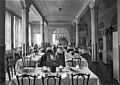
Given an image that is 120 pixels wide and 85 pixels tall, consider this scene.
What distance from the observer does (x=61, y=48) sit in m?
15.4

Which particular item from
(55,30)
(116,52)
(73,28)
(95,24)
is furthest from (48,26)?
(116,52)

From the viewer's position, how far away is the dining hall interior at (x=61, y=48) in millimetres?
4098

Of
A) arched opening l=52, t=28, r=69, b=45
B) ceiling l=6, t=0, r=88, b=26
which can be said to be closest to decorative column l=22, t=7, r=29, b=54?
ceiling l=6, t=0, r=88, b=26

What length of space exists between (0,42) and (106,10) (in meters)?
13.0

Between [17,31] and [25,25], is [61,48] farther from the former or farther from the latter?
[17,31]

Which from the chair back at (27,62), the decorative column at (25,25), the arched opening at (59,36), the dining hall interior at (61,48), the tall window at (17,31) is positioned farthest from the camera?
the arched opening at (59,36)

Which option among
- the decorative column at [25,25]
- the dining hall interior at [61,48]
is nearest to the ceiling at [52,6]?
the dining hall interior at [61,48]

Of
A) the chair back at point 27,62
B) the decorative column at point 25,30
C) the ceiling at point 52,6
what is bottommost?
the chair back at point 27,62

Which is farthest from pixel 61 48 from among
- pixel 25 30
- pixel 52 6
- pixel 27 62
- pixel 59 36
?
pixel 59 36

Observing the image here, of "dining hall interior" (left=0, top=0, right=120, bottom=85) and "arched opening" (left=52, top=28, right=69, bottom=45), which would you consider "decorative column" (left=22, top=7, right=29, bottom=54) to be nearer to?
"dining hall interior" (left=0, top=0, right=120, bottom=85)

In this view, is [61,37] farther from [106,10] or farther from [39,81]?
[39,81]

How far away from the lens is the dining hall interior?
13.4 feet

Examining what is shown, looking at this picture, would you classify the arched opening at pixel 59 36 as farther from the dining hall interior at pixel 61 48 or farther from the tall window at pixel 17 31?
the tall window at pixel 17 31

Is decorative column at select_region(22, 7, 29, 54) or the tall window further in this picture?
the tall window
